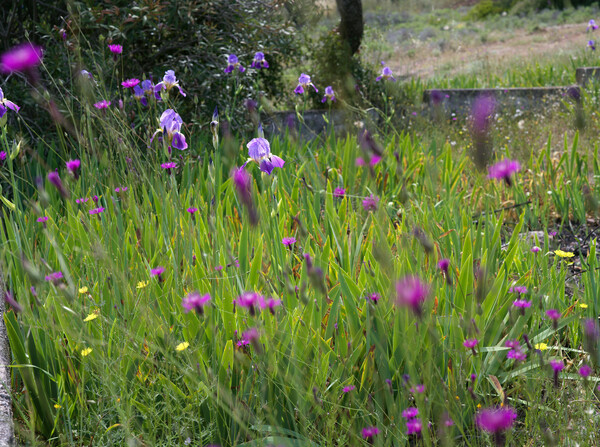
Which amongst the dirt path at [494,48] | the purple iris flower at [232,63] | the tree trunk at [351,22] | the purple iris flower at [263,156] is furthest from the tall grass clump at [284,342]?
the dirt path at [494,48]

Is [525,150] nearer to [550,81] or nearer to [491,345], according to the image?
[491,345]

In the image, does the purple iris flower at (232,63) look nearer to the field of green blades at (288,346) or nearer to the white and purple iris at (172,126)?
the white and purple iris at (172,126)

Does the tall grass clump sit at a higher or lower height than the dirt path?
higher

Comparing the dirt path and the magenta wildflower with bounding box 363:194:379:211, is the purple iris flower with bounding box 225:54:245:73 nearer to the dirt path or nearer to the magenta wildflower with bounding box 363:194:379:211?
the magenta wildflower with bounding box 363:194:379:211

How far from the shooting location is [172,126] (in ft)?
6.79

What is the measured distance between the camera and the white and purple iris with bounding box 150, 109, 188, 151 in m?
2.05

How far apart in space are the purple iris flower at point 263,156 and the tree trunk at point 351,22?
17.2ft

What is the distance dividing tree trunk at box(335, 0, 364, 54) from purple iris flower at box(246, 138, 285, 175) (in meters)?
5.24

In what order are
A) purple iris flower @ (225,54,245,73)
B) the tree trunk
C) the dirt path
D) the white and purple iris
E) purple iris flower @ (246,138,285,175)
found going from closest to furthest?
purple iris flower @ (246,138,285,175), the white and purple iris, purple iris flower @ (225,54,245,73), the tree trunk, the dirt path

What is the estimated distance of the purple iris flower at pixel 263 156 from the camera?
181 centimetres

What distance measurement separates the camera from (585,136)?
445 centimetres

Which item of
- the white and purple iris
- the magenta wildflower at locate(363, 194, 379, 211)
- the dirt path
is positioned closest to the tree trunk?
the magenta wildflower at locate(363, 194, 379, 211)

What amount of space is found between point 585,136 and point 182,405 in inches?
163

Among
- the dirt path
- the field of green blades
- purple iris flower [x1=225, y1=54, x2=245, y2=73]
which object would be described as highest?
purple iris flower [x1=225, y1=54, x2=245, y2=73]
